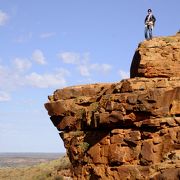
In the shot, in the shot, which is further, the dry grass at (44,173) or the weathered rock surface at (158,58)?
the dry grass at (44,173)

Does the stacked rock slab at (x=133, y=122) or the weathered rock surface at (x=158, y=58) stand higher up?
the weathered rock surface at (x=158, y=58)

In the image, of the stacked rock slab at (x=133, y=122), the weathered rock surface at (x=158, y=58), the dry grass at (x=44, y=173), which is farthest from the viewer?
the dry grass at (x=44, y=173)

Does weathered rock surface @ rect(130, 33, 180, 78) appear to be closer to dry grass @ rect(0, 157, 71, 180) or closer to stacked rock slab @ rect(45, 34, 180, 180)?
stacked rock slab @ rect(45, 34, 180, 180)

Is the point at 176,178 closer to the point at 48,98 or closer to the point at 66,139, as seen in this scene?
the point at 66,139

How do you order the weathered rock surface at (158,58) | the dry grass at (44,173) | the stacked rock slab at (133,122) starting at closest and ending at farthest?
the stacked rock slab at (133,122)
the weathered rock surface at (158,58)
the dry grass at (44,173)

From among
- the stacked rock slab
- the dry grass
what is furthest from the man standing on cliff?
the dry grass

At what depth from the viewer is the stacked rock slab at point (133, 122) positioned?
2041cm

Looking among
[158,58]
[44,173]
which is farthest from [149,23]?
[44,173]

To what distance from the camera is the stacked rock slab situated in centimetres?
2041

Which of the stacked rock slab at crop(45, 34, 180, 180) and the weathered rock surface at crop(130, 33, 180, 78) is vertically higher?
the weathered rock surface at crop(130, 33, 180, 78)

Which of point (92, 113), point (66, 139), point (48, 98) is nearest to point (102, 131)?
point (92, 113)

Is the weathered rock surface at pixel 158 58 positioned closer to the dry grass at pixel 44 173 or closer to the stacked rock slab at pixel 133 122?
the stacked rock slab at pixel 133 122

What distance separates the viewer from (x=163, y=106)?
20.6 m

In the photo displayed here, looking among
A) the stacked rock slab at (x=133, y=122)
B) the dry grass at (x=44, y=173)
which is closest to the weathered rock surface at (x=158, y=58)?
the stacked rock slab at (x=133, y=122)
